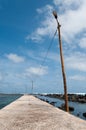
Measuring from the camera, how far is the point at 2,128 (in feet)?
34.2

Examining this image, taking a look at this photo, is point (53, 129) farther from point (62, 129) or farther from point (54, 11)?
point (54, 11)

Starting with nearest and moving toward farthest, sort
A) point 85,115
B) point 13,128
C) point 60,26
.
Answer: point 13,128, point 60,26, point 85,115

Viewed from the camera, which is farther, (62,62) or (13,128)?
(62,62)

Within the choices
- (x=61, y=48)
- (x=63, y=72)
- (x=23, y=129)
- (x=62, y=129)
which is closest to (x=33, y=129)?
(x=23, y=129)

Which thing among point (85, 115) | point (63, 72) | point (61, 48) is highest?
point (61, 48)

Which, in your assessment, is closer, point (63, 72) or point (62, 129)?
point (62, 129)

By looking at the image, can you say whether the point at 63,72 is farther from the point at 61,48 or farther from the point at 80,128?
the point at 80,128

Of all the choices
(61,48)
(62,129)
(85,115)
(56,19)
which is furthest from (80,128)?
(85,115)

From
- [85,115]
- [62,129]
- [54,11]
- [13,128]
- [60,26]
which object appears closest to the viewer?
[62,129]

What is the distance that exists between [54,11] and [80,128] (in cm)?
1288

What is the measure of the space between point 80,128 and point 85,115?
3984 centimetres

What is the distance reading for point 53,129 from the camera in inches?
384

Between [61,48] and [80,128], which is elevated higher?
[61,48]

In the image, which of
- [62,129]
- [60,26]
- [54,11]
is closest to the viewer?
[62,129]
